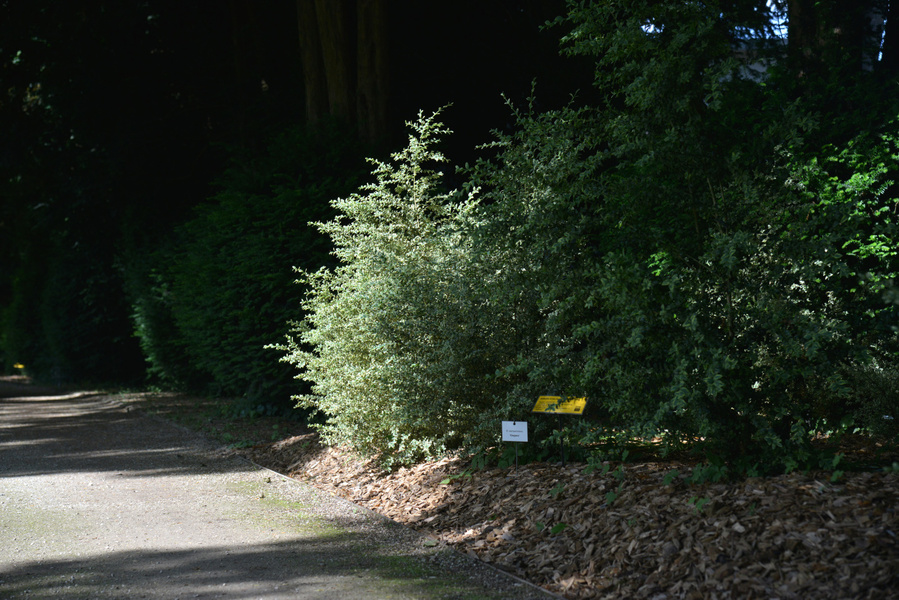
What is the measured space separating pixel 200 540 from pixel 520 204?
3.74 meters

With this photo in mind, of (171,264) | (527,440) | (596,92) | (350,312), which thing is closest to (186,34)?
(171,264)

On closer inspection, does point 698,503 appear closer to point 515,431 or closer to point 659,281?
point 659,281

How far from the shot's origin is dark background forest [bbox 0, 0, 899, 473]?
5.35m

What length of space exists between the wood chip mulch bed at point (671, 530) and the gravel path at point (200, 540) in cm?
35

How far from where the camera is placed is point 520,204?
6758 millimetres

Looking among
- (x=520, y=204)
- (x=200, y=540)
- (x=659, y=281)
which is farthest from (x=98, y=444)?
(x=659, y=281)

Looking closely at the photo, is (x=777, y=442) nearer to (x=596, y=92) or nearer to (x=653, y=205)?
(x=653, y=205)

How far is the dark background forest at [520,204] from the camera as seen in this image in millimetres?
5352

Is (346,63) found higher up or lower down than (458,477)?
higher up

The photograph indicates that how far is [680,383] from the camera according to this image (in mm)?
4930

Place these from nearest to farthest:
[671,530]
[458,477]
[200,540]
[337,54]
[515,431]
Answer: [671,530] → [200,540] → [515,431] → [458,477] → [337,54]

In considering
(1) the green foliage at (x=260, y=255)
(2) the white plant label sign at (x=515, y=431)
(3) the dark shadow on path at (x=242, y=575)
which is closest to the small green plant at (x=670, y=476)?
(2) the white plant label sign at (x=515, y=431)

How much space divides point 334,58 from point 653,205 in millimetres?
8856

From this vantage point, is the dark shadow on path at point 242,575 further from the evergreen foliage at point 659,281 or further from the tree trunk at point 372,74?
the tree trunk at point 372,74
